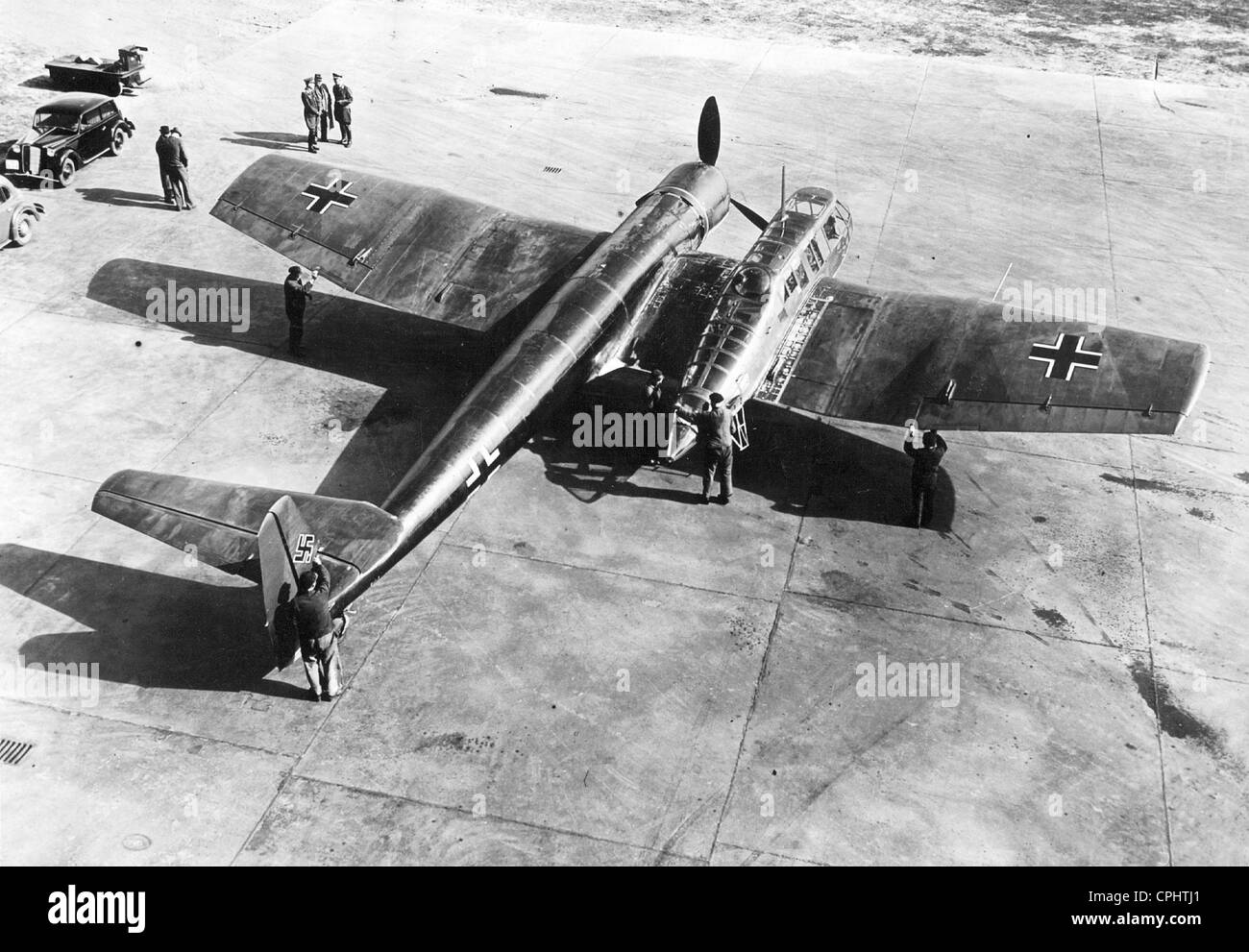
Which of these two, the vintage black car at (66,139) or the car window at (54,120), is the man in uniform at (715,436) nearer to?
the vintage black car at (66,139)

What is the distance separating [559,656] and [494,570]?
206 centimetres

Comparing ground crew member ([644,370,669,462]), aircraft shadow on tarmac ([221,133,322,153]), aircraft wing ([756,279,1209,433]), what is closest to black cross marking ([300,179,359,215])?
ground crew member ([644,370,669,462])

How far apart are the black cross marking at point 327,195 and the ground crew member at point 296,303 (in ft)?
4.64

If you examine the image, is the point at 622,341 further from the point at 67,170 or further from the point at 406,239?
the point at 67,170

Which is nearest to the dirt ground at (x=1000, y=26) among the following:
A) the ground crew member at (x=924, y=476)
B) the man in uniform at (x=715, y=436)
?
the ground crew member at (x=924, y=476)

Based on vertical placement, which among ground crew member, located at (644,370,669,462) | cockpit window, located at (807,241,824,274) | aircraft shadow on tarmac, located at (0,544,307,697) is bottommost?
aircraft shadow on tarmac, located at (0,544,307,697)

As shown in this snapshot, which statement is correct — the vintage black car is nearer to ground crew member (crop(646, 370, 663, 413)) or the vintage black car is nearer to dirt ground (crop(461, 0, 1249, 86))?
dirt ground (crop(461, 0, 1249, 86))

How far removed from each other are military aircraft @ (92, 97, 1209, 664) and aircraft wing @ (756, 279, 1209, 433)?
0.03m

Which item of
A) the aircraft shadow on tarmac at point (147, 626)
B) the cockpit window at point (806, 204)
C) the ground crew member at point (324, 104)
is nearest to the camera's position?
the aircraft shadow on tarmac at point (147, 626)

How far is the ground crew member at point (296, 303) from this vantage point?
2002 centimetres

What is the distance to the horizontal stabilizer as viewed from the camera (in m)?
12.9
